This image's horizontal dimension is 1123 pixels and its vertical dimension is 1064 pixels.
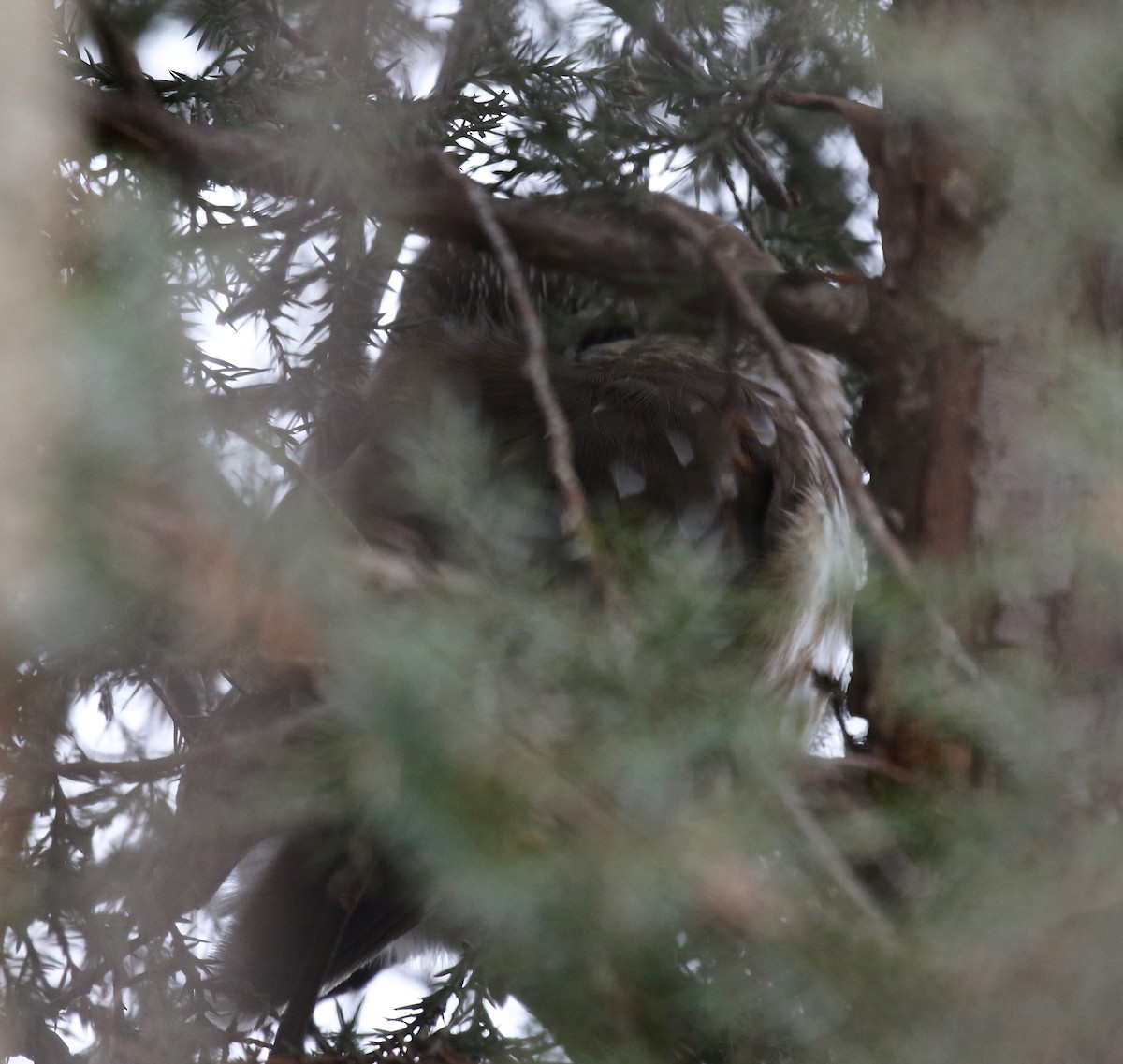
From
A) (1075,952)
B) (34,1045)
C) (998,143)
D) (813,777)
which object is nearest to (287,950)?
(34,1045)

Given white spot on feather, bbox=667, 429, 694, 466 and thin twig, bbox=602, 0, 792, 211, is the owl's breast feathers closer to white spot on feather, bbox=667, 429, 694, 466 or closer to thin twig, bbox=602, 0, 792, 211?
white spot on feather, bbox=667, 429, 694, 466

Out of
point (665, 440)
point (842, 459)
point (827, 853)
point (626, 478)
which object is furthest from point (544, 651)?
point (665, 440)

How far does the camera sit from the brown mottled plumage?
1.93 meters

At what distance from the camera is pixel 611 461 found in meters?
2.21

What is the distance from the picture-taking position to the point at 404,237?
1933 millimetres

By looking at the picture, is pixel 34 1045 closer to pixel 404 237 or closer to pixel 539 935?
pixel 539 935

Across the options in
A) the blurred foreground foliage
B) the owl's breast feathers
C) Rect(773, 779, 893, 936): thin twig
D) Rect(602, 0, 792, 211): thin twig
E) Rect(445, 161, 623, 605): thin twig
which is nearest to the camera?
the blurred foreground foliage

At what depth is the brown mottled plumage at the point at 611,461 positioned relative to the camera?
6.32 feet

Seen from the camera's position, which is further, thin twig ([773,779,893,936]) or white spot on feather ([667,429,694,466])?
white spot on feather ([667,429,694,466])

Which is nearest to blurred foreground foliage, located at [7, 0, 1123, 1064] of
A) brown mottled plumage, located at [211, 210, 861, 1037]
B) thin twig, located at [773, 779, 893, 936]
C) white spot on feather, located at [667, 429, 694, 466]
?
thin twig, located at [773, 779, 893, 936]

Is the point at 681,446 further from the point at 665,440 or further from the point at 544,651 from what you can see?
the point at 544,651

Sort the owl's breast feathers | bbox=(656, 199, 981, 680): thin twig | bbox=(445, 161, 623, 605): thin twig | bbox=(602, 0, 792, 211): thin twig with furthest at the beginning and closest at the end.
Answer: the owl's breast feathers, bbox=(602, 0, 792, 211): thin twig, bbox=(656, 199, 981, 680): thin twig, bbox=(445, 161, 623, 605): thin twig

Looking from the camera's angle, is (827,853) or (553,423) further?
(553,423)

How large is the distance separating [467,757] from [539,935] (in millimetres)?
166
